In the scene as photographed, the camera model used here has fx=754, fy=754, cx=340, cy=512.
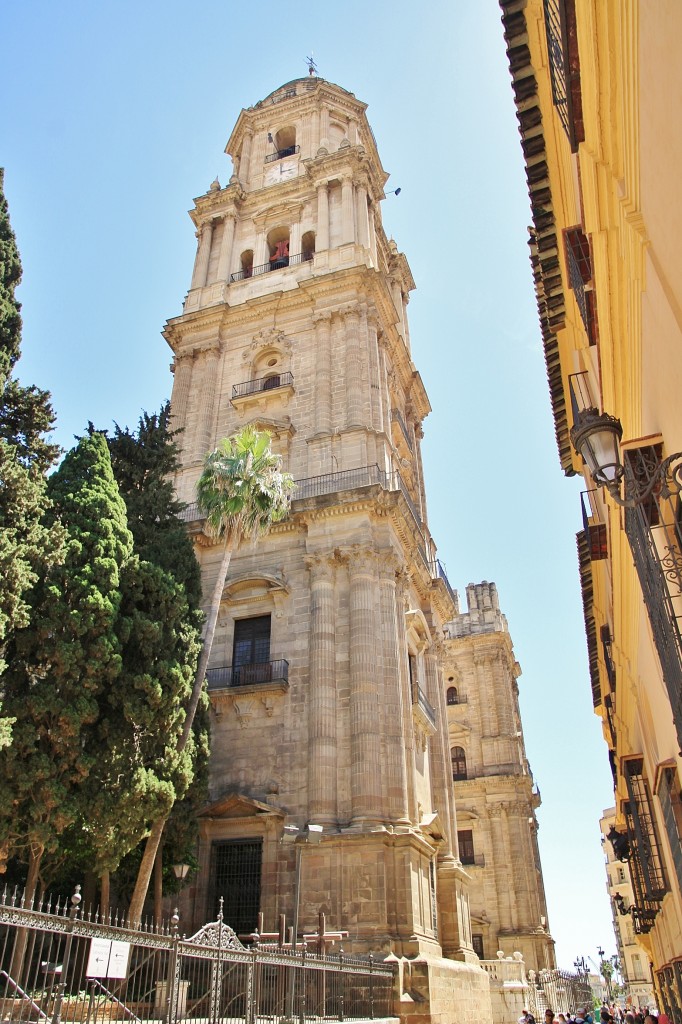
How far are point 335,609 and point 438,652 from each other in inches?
282

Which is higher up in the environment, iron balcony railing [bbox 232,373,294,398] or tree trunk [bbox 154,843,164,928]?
iron balcony railing [bbox 232,373,294,398]

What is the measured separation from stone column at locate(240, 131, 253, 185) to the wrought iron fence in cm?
3007

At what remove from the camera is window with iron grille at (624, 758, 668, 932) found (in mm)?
12297

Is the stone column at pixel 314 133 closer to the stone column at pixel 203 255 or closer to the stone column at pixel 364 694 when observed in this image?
the stone column at pixel 203 255

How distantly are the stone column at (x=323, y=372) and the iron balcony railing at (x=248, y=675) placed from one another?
7579mm

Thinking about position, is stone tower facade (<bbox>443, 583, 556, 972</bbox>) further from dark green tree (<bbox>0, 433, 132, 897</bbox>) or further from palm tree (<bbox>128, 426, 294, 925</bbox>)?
dark green tree (<bbox>0, 433, 132, 897</bbox>)

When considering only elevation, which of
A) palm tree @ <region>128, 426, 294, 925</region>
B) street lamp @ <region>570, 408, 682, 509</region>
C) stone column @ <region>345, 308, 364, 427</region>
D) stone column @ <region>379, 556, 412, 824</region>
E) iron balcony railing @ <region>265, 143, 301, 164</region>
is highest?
iron balcony railing @ <region>265, 143, 301, 164</region>

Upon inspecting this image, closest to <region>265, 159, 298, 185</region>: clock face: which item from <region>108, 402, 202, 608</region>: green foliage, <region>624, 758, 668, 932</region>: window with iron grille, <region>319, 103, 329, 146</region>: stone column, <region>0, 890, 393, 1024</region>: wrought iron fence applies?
<region>319, 103, 329, 146</region>: stone column

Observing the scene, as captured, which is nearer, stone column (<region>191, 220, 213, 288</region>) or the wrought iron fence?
the wrought iron fence

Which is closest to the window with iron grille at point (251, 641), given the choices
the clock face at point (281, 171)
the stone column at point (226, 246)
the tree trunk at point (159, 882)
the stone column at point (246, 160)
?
the tree trunk at point (159, 882)

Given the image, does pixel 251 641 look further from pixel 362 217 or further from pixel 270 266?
pixel 362 217

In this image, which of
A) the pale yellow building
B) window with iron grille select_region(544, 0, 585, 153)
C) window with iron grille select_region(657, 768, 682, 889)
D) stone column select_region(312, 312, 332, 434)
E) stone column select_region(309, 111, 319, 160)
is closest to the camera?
window with iron grille select_region(544, 0, 585, 153)

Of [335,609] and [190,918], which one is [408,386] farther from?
[190,918]

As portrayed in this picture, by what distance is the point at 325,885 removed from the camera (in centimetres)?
1611
